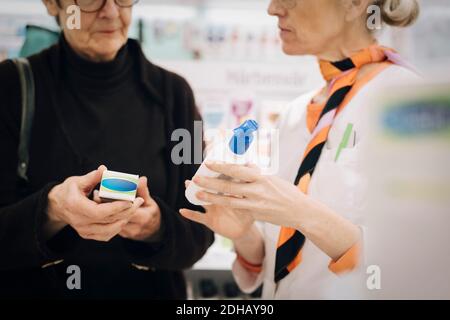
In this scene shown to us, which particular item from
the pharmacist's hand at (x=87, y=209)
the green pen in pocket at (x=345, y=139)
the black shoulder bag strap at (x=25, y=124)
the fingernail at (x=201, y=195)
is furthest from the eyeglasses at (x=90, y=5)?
the green pen in pocket at (x=345, y=139)

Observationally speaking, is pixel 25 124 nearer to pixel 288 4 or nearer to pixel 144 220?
pixel 144 220

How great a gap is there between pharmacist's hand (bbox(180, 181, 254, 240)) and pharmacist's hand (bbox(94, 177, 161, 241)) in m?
0.06

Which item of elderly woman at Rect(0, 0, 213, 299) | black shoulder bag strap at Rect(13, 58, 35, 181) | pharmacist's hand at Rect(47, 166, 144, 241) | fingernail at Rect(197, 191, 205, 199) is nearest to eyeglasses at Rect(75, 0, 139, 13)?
elderly woman at Rect(0, 0, 213, 299)

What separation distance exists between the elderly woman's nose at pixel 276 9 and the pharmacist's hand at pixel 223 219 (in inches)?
17.7

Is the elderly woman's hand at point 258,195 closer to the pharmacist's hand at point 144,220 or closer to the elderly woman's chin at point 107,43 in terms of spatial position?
the pharmacist's hand at point 144,220

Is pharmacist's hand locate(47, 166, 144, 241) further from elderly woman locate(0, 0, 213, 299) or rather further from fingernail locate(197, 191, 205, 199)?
fingernail locate(197, 191, 205, 199)

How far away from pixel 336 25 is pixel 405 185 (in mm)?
374

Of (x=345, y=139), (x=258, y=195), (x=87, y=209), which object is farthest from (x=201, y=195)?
(x=345, y=139)

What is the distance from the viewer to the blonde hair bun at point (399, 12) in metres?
0.92

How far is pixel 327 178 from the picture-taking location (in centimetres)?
91

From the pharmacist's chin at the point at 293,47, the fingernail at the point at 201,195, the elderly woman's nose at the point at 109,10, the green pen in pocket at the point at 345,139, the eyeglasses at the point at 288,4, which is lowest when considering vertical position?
the fingernail at the point at 201,195

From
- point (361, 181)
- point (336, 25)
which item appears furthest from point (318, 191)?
point (336, 25)

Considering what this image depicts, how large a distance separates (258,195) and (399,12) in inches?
20.5

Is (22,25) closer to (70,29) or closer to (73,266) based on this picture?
(70,29)
